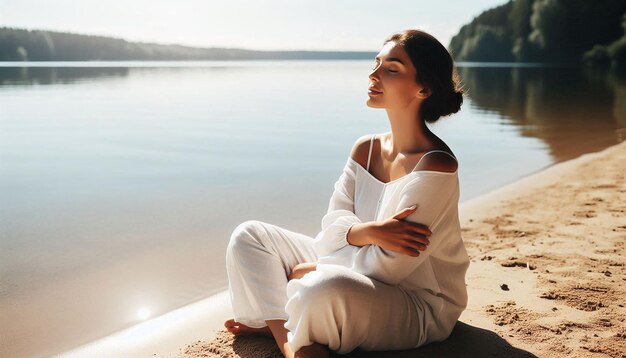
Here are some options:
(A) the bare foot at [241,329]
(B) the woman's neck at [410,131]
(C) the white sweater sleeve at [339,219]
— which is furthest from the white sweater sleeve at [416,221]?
(A) the bare foot at [241,329]

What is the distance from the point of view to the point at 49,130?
11.6 metres

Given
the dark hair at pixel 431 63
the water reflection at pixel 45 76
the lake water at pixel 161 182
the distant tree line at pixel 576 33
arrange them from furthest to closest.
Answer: the distant tree line at pixel 576 33 → the water reflection at pixel 45 76 → the lake water at pixel 161 182 → the dark hair at pixel 431 63

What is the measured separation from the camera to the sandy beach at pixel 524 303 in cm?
272

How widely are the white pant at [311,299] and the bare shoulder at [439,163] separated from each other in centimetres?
51

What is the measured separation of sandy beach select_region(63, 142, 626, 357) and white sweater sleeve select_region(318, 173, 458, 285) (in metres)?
0.41

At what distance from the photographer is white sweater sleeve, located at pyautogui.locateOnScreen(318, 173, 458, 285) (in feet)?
7.73

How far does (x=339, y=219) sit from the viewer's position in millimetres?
2594

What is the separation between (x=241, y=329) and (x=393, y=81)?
134 cm

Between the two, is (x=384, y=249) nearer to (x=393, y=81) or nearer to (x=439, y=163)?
(x=439, y=163)

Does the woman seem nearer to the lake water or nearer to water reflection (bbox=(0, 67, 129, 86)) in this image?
the lake water

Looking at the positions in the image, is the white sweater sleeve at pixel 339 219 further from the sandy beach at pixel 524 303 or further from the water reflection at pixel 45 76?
the water reflection at pixel 45 76

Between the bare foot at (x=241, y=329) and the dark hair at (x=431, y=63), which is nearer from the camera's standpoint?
the dark hair at (x=431, y=63)

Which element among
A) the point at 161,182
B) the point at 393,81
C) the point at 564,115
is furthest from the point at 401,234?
the point at 564,115

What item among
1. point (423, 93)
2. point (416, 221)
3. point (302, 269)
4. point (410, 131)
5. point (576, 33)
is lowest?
point (302, 269)
